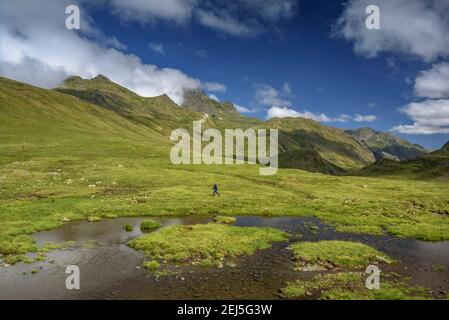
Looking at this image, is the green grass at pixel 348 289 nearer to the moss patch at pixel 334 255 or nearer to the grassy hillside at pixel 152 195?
the moss patch at pixel 334 255

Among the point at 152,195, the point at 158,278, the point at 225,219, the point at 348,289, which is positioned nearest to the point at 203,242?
the point at 158,278

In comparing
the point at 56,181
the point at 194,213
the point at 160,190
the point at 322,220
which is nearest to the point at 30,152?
the point at 56,181

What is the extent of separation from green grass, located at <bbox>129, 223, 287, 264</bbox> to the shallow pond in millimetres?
1455

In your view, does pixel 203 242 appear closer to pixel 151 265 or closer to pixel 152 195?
pixel 151 265

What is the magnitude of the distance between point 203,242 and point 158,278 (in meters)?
9.61

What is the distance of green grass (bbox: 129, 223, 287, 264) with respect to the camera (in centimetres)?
3378

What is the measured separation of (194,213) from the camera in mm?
55906

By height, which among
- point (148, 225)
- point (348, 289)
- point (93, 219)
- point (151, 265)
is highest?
point (93, 219)

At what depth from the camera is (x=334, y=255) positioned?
34.0 m

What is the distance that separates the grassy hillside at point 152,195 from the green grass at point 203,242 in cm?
1158
